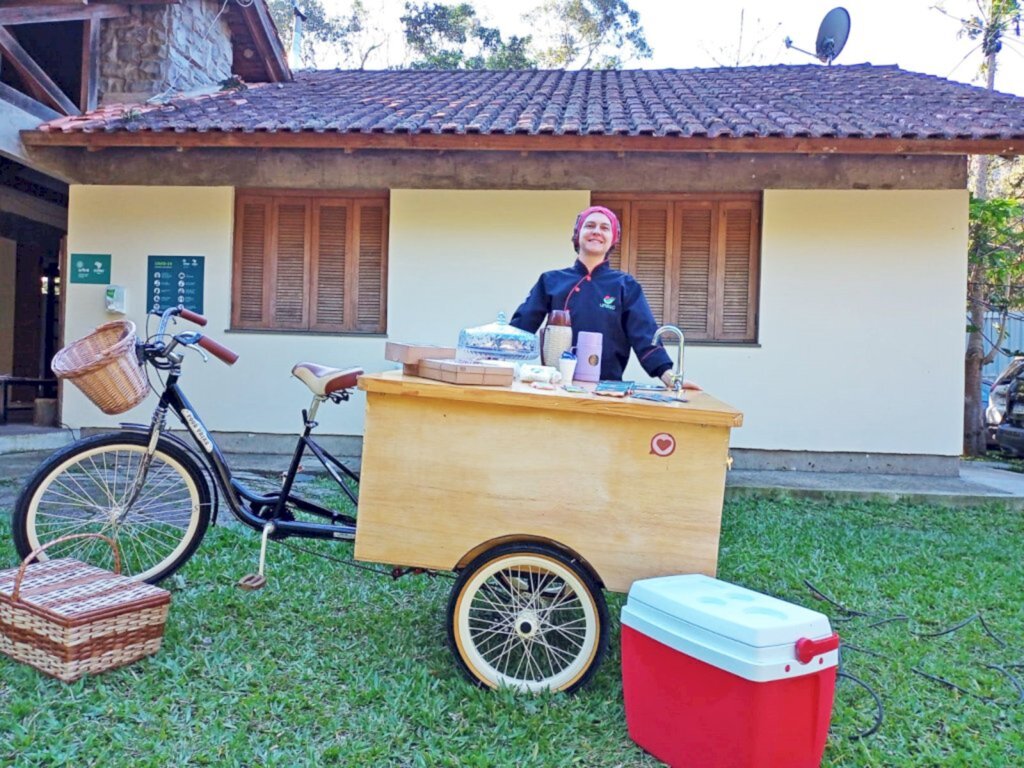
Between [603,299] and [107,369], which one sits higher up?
[603,299]

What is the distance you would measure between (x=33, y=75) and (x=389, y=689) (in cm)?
608

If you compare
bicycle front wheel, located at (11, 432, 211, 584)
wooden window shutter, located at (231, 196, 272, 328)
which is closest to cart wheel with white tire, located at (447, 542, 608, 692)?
bicycle front wheel, located at (11, 432, 211, 584)

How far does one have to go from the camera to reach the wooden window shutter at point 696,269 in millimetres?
6039

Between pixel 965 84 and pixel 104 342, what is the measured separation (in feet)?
26.2

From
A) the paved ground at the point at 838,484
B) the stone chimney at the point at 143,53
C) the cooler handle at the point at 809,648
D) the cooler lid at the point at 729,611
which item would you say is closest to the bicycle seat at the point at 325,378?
the cooler lid at the point at 729,611

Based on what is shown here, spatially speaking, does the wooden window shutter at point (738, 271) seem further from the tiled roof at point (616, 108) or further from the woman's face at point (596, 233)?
the woman's face at point (596, 233)

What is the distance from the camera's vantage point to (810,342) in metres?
5.87

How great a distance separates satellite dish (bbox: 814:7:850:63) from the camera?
8859 millimetres

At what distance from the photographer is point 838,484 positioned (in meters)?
5.31

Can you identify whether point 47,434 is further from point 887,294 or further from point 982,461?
point 982,461

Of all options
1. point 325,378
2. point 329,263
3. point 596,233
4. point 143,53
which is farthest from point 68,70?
point 596,233

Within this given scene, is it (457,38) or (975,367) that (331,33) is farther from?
(975,367)

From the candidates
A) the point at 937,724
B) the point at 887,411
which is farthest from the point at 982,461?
the point at 937,724

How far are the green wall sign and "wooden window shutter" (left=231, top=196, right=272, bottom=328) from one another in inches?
44.2
